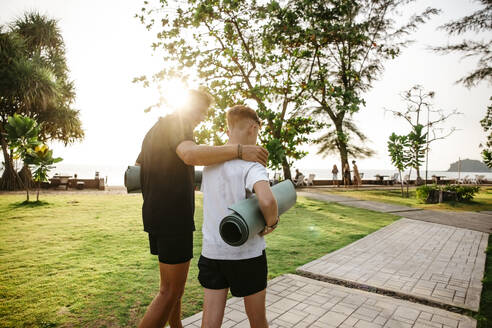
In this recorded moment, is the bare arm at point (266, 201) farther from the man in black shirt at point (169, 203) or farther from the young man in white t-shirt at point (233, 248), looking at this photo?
the man in black shirt at point (169, 203)

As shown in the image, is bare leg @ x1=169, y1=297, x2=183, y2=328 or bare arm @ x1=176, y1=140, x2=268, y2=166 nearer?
bare arm @ x1=176, y1=140, x2=268, y2=166

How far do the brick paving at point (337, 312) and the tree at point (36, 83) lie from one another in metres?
20.0

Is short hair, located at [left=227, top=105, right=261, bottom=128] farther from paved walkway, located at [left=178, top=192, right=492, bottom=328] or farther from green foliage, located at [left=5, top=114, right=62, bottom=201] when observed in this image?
green foliage, located at [left=5, top=114, right=62, bottom=201]

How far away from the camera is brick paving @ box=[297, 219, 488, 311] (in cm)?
362

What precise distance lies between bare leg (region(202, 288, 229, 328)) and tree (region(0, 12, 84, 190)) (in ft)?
67.9

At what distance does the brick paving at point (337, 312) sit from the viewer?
2.78 meters

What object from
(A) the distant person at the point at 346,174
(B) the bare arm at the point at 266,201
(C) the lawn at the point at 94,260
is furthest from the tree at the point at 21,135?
(A) the distant person at the point at 346,174

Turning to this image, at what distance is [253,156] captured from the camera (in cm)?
152

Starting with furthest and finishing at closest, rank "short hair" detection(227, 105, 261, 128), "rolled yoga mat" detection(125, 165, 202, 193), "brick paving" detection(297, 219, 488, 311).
→ "brick paving" detection(297, 219, 488, 311) < "rolled yoga mat" detection(125, 165, 202, 193) < "short hair" detection(227, 105, 261, 128)

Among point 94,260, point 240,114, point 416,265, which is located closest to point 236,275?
point 240,114

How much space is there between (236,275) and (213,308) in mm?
231

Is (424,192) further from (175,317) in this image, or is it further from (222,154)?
(222,154)

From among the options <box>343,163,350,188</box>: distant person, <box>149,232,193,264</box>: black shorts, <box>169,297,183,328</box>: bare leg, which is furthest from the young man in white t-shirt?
<box>343,163,350,188</box>: distant person

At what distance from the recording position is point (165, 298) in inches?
78.0
